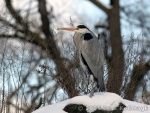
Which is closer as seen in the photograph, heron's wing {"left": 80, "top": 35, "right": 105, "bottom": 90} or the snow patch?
the snow patch

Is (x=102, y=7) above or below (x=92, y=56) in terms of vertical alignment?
above

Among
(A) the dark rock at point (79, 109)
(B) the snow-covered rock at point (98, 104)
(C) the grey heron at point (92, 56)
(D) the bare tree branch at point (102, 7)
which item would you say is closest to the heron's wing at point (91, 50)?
(C) the grey heron at point (92, 56)

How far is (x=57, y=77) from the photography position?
6.86 m

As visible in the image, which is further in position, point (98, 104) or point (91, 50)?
point (91, 50)

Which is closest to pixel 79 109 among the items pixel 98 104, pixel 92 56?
pixel 98 104

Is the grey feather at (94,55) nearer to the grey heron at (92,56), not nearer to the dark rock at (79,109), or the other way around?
the grey heron at (92,56)

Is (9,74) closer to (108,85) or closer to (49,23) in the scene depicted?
(108,85)

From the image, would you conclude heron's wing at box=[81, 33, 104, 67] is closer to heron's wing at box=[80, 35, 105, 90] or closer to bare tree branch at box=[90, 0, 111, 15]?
heron's wing at box=[80, 35, 105, 90]

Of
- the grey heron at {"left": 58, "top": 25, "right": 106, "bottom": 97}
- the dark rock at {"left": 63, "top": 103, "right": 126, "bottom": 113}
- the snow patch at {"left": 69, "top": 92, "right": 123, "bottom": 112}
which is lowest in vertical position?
the dark rock at {"left": 63, "top": 103, "right": 126, "bottom": 113}

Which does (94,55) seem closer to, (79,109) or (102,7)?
(79,109)

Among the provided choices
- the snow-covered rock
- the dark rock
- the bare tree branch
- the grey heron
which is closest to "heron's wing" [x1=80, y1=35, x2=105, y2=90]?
the grey heron

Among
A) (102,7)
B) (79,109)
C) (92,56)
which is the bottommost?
(79,109)

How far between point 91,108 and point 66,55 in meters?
2.32

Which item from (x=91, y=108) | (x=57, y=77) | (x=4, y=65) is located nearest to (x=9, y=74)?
(x=4, y=65)
